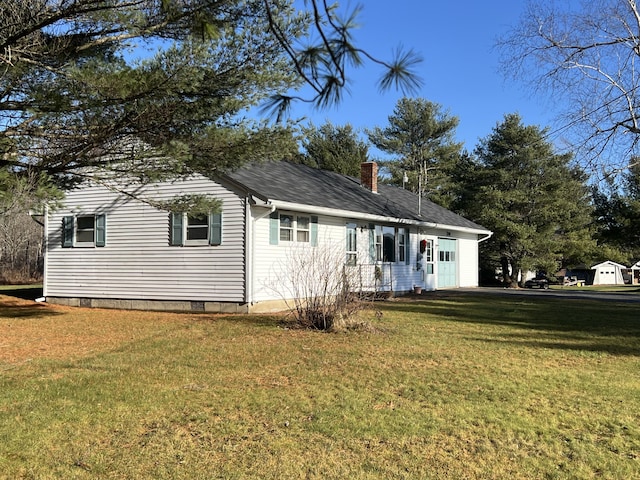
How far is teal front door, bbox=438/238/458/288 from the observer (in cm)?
2230

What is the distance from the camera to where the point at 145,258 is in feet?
46.8

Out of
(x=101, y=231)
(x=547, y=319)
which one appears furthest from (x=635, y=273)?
(x=101, y=231)

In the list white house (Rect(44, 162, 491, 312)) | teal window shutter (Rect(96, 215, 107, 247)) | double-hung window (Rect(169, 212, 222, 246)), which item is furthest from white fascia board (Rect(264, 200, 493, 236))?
teal window shutter (Rect(96, 215, 107, 247))

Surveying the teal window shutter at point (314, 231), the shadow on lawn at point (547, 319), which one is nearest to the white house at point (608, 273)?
the shadow on lawn at point (547, 319)

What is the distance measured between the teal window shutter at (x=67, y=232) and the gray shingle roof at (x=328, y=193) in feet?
17.9

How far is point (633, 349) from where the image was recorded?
8.41 meters

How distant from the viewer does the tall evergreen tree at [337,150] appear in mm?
38469

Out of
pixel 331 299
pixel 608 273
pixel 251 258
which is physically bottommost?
pixel 331 299

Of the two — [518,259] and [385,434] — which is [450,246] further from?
[385,434]

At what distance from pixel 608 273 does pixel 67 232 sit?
55.8 meters

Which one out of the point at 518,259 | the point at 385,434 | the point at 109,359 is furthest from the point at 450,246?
the point at 385,434

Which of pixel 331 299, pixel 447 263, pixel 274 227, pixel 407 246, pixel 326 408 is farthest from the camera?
pixel 447 263

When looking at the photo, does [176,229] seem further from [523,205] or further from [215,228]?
[523,205]

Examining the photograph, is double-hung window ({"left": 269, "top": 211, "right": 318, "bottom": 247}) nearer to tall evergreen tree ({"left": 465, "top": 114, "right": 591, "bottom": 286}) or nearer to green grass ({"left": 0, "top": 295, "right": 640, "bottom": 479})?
green grass ({"left": 0, "top": 295, "right": 640, "bottom": 479})
